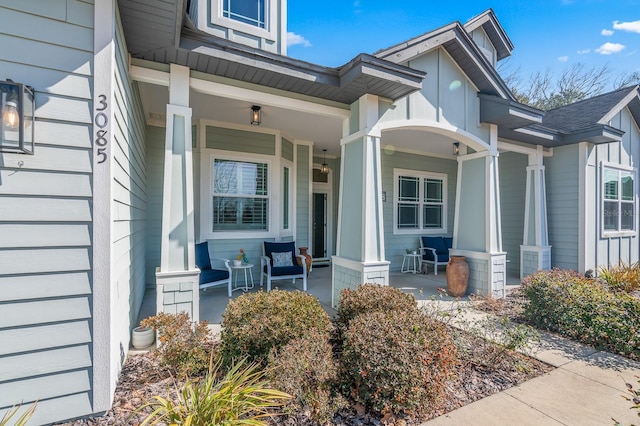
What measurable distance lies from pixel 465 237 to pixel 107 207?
19.1ft

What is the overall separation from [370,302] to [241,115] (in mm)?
3878

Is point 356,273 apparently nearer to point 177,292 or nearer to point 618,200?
point 177,292

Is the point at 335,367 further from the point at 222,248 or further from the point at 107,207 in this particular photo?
the point at 222,248

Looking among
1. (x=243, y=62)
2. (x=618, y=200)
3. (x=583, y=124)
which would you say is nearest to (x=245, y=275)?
(x=243, y=62)

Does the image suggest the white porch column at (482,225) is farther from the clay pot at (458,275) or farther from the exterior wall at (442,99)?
the exterior wall at (442,99)

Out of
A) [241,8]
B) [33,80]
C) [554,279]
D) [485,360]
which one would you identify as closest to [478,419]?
[485,360]

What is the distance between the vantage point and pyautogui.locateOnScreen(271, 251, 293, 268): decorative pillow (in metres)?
5.78

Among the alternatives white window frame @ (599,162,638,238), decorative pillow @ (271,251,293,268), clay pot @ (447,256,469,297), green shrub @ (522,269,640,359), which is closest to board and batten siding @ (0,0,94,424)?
decorative pillow @ (271,251,293,268)

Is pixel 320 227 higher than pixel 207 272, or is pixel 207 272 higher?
pixel 320 227

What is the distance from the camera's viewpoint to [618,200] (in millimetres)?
7688

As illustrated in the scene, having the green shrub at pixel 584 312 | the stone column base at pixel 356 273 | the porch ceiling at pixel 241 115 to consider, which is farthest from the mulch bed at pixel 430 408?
the porch ceiling at pixel 241 115

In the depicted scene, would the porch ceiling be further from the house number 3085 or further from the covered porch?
the covered porch

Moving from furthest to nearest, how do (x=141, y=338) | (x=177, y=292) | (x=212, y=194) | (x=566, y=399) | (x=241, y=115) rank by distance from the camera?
(x=212, y=194) → (x=241, y=115) → (x=177, y=292) → (x=141, y=338) → (x=566, y=399)

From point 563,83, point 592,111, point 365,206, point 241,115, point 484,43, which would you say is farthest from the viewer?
point 563,83
